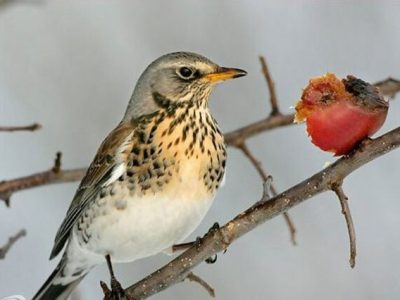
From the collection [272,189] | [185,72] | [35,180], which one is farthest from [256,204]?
[35,180]

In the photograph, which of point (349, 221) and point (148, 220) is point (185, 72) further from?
point (349, 221)

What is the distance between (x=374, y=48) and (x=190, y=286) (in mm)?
2193

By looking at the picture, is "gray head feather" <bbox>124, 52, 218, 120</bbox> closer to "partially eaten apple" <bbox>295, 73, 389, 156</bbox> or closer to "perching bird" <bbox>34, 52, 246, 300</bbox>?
"perching bird" <bbox>34, 52, 246, 300</bbox>

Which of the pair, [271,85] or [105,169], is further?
[105,169]

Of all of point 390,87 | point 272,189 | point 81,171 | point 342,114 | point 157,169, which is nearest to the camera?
point 342,114

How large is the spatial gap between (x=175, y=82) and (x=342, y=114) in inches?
44.6

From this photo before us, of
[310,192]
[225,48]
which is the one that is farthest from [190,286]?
[310,192]

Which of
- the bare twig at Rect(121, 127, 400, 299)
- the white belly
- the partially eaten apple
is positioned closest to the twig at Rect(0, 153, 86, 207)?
the white belly

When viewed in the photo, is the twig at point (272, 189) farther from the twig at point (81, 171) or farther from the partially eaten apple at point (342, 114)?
the partially eaten apple at point (342, 114)

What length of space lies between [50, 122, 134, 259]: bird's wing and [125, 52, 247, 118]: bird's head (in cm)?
12

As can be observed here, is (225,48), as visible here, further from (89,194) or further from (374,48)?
(89,194)

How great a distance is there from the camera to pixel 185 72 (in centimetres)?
322

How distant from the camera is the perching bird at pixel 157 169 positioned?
10.2 ft

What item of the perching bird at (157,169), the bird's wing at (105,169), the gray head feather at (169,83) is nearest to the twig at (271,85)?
the perching bird at (157,169)
